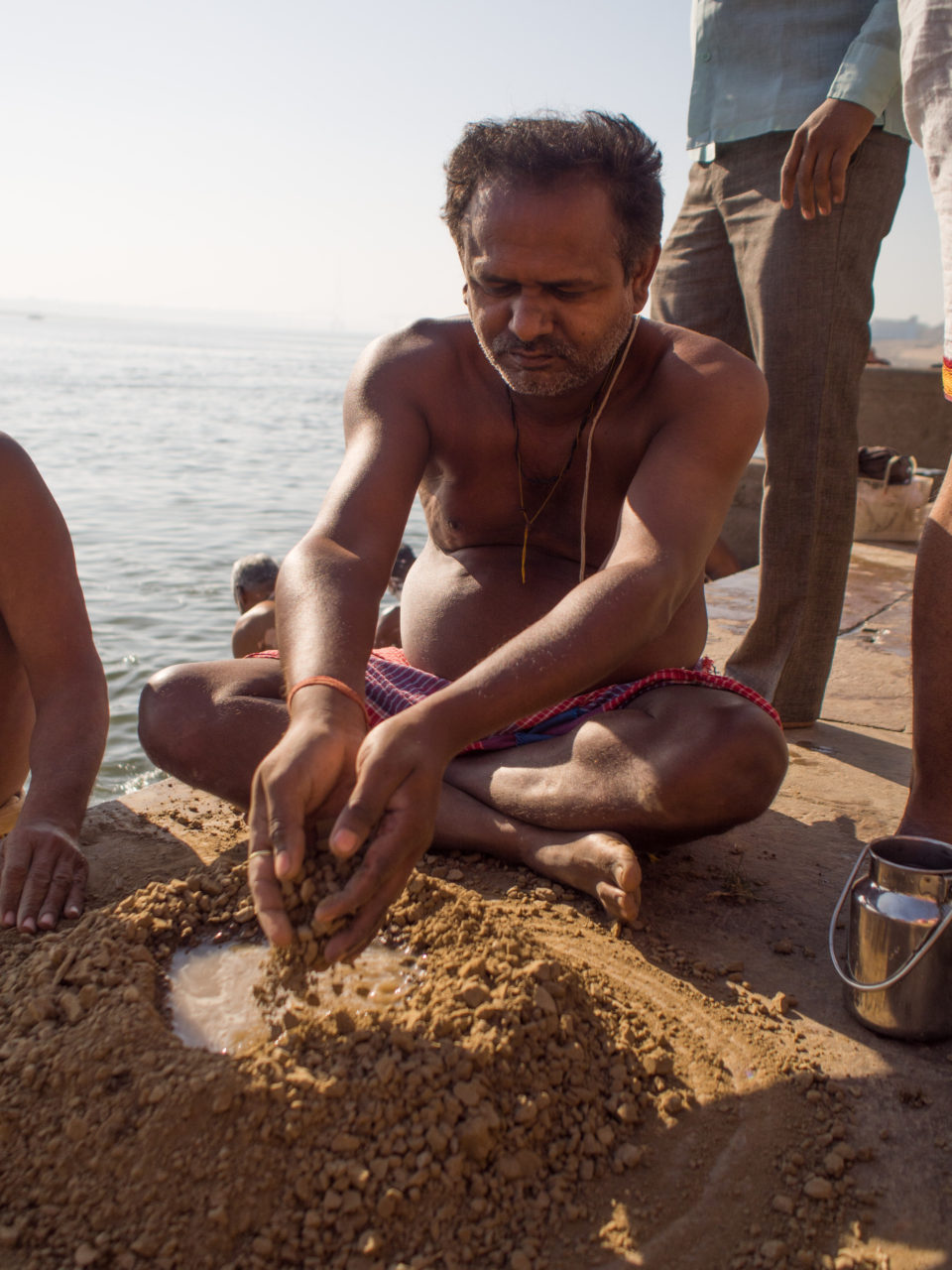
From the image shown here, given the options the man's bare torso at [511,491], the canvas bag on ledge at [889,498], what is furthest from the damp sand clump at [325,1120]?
the canvas bag on ledge at [889,498]

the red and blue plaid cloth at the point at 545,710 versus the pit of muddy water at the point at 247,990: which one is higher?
the red and blue plaid cloth at the point at 545,710

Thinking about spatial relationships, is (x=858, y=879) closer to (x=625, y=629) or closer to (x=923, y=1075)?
(x=923, y=1075)

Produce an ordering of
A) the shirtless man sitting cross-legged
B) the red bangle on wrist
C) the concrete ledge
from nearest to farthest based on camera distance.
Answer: the shirtless man sitting cross-legged < the red bangle on wrist < the concrete ledge

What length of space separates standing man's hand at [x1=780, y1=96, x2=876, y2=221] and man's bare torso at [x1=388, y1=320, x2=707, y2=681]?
84cm

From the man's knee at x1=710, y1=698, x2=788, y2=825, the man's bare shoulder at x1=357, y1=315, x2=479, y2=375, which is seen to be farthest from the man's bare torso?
the man's knee at x1=710, y1=698, x2=788, y2=825

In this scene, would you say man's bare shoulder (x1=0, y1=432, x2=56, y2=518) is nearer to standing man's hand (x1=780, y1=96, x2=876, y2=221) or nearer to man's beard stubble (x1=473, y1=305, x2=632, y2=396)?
man's beard stubble (x1=473, y1=305, x2=632, y2=396)

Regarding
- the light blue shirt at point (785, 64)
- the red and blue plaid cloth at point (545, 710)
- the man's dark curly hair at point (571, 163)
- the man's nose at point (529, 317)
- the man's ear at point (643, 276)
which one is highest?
the light blue shirt at point (785, 64)

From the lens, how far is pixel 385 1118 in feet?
4.90

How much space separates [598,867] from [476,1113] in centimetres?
67

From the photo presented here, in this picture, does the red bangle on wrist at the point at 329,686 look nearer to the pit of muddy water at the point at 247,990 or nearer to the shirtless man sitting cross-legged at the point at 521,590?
the shirtless man sitting cross-legged at the point at 521,590

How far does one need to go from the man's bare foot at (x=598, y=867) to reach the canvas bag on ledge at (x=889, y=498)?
470 centimetres

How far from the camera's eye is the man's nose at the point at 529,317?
7.22 ft

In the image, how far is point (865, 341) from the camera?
3.17 meters

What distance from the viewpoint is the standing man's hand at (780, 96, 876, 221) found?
2.95 metres
